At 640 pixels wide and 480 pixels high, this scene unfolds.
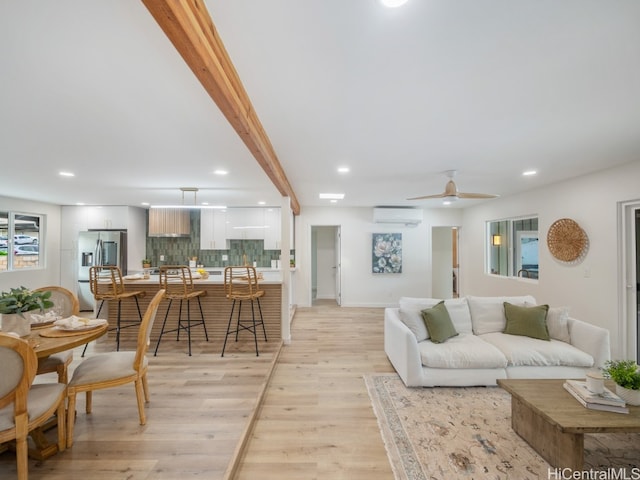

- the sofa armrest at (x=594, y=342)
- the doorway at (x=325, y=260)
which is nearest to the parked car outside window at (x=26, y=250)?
the doorway at (x=325, y=260)

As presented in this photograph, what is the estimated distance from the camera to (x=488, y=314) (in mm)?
3461

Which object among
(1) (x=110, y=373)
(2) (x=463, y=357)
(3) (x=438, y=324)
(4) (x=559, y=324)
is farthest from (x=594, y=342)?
(1) (x=110, y=373)

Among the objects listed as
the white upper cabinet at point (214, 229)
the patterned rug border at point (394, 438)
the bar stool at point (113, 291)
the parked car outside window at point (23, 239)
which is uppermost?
the white upper cabinet at point (214, 229)

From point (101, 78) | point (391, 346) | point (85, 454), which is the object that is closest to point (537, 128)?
point (391, 346)

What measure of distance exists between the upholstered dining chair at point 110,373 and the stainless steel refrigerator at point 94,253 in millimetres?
4373

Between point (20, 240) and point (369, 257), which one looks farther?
point (369, 257)

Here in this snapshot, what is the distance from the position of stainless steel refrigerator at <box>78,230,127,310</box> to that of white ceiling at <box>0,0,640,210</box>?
2.76m

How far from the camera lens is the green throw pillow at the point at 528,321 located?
10.3ft

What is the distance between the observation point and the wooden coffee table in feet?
5.70

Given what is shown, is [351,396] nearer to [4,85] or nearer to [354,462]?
[354,462]

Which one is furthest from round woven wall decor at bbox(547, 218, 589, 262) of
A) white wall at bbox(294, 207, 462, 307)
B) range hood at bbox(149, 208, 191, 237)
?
range hood at bbox(149, 208, 191, 237)

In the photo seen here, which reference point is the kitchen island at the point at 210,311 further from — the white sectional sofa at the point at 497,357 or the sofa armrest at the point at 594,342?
the sofa armrest at the point at 594,342

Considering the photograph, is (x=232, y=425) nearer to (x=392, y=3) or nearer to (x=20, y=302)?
(x=20, y=302)

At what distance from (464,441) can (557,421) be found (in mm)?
659
